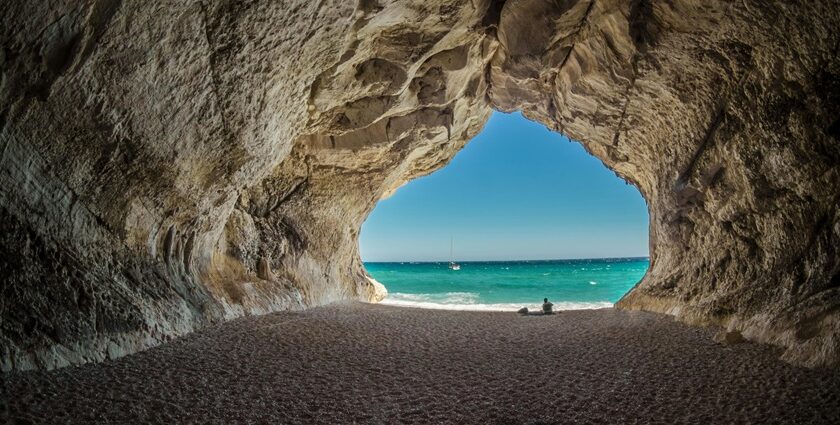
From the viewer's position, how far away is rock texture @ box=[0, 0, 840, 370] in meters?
4.92

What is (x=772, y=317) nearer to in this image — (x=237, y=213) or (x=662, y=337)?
(x=662, y=337)

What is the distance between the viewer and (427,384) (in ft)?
16.8

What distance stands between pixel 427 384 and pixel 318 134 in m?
10.1

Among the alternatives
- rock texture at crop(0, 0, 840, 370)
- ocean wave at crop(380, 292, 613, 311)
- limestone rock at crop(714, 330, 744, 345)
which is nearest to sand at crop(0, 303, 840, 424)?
limestone rock at crop(714, 330, 744, 345)

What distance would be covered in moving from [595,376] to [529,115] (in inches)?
513

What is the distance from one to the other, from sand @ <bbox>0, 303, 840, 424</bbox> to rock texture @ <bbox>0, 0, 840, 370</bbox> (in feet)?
2.40

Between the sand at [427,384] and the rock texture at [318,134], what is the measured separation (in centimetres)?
73

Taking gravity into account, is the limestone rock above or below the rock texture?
below

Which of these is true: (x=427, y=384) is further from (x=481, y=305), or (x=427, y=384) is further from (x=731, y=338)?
(x=481, y=305)

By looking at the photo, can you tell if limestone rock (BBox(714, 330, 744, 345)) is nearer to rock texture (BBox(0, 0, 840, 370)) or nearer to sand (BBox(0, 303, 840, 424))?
sand (BBox(0, 303, 840, 424))

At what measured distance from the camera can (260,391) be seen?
14.9 feet

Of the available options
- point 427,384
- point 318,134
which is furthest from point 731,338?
point 318,134

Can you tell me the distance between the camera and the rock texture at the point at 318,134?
4.92m

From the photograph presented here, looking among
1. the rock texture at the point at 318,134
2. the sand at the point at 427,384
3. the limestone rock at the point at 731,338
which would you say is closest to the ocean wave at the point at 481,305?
the rock texture at the point at 318,134
